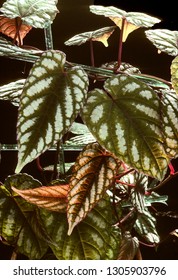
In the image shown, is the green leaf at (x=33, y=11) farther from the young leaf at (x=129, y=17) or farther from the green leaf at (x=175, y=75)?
the green leaf at (x=175, y=75)

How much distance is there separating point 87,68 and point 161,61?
84 cm

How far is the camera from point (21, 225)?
611 millimetres

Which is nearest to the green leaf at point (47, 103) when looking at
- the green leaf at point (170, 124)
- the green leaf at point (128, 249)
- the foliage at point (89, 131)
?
the foliage at point (89, 131)

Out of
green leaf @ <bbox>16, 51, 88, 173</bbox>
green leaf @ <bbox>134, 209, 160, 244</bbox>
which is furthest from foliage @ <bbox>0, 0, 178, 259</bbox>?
green leaf @ <bbox>134, 209, 160, 244</bbox>

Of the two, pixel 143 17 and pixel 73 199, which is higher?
pixel 143 17

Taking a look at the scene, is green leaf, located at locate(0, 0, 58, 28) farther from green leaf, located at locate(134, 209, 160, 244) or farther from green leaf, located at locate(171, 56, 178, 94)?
green leaf, located at locate(134, 209, 160, 244)

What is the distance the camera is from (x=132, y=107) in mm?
552

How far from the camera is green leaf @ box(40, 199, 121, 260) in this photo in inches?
23.6

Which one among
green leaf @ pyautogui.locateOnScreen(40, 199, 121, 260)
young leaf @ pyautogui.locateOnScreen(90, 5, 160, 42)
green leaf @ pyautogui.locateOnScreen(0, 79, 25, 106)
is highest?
young leaf @ pyautogui.locateOnScreen(90, 5, 160, 42)

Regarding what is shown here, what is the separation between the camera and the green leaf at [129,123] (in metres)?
0.53

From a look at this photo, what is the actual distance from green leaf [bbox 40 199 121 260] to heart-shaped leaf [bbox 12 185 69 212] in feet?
0.13

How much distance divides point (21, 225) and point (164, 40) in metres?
0.35
